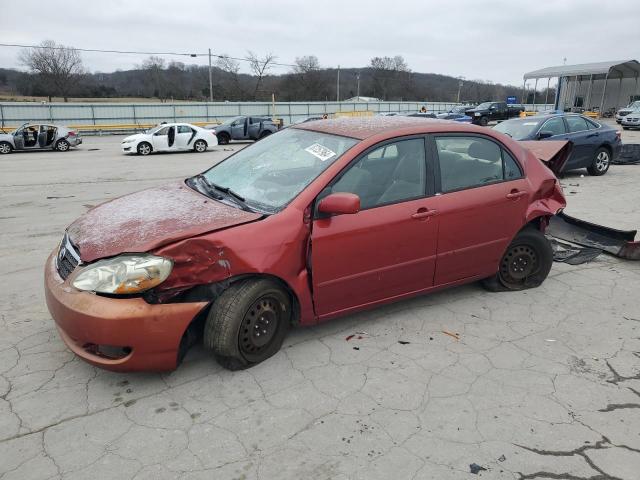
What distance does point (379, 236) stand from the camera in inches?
134

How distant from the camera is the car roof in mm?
3670

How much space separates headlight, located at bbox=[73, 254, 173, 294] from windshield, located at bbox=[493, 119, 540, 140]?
367 inches

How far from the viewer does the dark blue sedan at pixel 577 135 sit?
10508 millimetres

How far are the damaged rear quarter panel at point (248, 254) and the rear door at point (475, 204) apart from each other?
121 cm

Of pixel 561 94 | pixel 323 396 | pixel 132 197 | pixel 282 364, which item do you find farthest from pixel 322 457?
pixel 561 94

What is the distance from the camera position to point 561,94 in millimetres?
43156

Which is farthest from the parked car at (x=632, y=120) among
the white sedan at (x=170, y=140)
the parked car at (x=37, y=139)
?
→ the parked car at (x=37, y=139)

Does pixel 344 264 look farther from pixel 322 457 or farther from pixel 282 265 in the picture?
pixel 322 457

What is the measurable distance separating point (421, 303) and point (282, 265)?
1647 millimetres

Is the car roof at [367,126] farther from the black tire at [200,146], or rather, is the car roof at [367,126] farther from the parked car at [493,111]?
the parked car at [493,111]

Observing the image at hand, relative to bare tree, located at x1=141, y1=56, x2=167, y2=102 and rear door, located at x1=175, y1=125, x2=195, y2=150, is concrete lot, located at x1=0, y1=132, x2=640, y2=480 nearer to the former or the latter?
rear door, located at x1=175, y1=125, x2=195, y2=150

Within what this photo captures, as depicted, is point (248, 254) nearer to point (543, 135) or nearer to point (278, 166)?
point (278, 166)

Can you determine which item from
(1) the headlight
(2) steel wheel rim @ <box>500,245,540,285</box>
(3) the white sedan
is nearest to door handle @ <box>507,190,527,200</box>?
(2) steel wheel rim @ <box>500,245,540,285</box>

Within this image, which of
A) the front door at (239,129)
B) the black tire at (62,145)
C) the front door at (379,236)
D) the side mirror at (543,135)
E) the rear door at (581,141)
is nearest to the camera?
the front door at (379,236)
